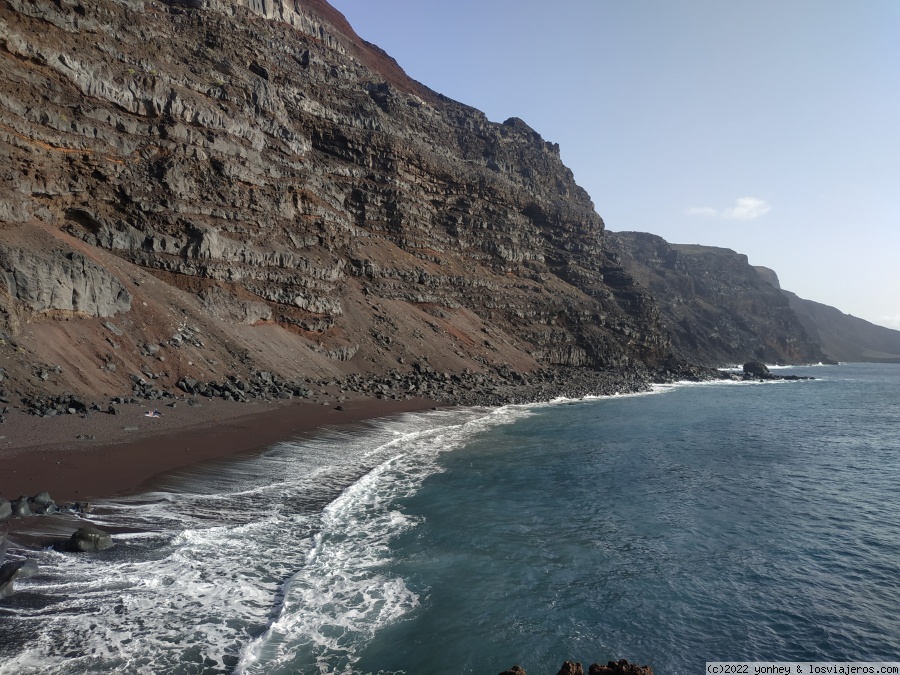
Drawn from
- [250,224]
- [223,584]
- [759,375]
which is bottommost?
[223,584]

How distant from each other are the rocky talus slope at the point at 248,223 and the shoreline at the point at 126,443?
366 centimetres

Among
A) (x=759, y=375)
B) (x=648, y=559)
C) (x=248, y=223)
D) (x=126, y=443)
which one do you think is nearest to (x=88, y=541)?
(x=126, y=443)

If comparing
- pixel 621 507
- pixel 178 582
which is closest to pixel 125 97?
pixel 178 582

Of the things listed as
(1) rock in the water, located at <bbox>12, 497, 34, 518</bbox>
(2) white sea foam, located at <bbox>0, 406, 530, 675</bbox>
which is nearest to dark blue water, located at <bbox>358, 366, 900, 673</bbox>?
(2) white sea foam, located at <bbox>0, 406, 530, 675</bbox>

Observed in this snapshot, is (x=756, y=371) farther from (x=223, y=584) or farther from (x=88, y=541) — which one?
(x=88, y=541)

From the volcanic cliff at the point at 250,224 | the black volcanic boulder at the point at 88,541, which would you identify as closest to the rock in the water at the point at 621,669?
the black volcanic boulder at the point at 88,541

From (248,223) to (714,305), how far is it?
464 feet

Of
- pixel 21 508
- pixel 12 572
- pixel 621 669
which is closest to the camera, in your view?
pixel 621 669

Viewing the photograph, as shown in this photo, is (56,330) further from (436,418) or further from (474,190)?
(474,190)

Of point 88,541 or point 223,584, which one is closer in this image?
point 223,584

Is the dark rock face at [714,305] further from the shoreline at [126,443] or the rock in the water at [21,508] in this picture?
the rock in the water at [21,508]

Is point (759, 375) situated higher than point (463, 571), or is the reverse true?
point (759, 375)

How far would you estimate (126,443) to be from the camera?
18875mm

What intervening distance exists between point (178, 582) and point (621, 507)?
13839 mm
